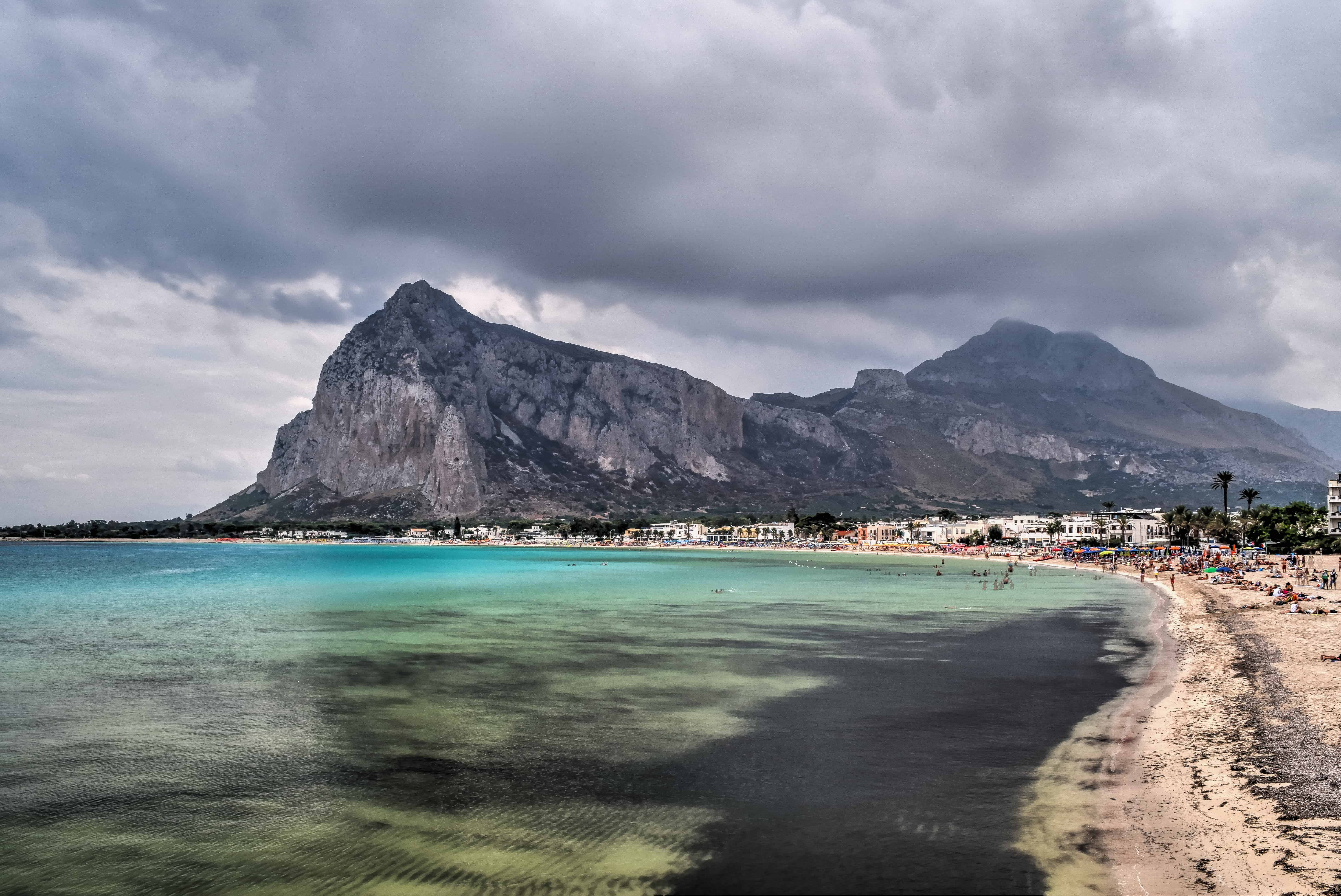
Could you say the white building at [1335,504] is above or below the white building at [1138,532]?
above

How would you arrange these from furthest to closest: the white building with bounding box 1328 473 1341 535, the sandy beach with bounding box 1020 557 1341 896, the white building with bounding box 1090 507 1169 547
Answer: the white building with bounding box 1090 507 1169 547 → the white building with bounding box 1328 473 1341 535 → the sandy beach with bounding box 1020 557 1341 896

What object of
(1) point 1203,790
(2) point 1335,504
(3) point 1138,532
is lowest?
(3) point 1138,532

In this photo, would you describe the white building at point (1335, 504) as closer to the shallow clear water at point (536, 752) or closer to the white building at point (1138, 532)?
the white building at point (1138, 532)

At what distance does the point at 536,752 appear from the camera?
19562 mm

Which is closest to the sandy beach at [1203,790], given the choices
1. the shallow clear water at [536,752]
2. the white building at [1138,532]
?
the shallow clear water at [536,752]

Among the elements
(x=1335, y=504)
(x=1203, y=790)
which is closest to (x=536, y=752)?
(x=1203, y=790)

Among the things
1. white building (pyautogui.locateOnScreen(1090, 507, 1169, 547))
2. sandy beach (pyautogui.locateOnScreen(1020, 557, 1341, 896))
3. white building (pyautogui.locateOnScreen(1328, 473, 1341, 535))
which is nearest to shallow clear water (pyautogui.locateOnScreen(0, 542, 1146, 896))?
sandy beach (pyautogui.locateOnScreen(1020, 557, 1341, 896))

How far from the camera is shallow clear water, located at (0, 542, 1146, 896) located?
13008 mm

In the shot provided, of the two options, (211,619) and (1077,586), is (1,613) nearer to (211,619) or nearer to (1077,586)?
(211,619)

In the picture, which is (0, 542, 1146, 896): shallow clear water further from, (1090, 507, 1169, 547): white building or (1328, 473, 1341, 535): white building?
(1090, 507, 1169, 547): white building

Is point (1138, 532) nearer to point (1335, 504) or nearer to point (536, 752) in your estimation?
point (1335, 504)

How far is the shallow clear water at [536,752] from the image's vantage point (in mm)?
13008

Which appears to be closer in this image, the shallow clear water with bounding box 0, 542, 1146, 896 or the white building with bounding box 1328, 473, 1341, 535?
the shallow clear water with bounding box 0, 542, 1146, 896

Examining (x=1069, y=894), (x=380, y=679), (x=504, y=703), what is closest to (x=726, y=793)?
(x=1069, y=894)
